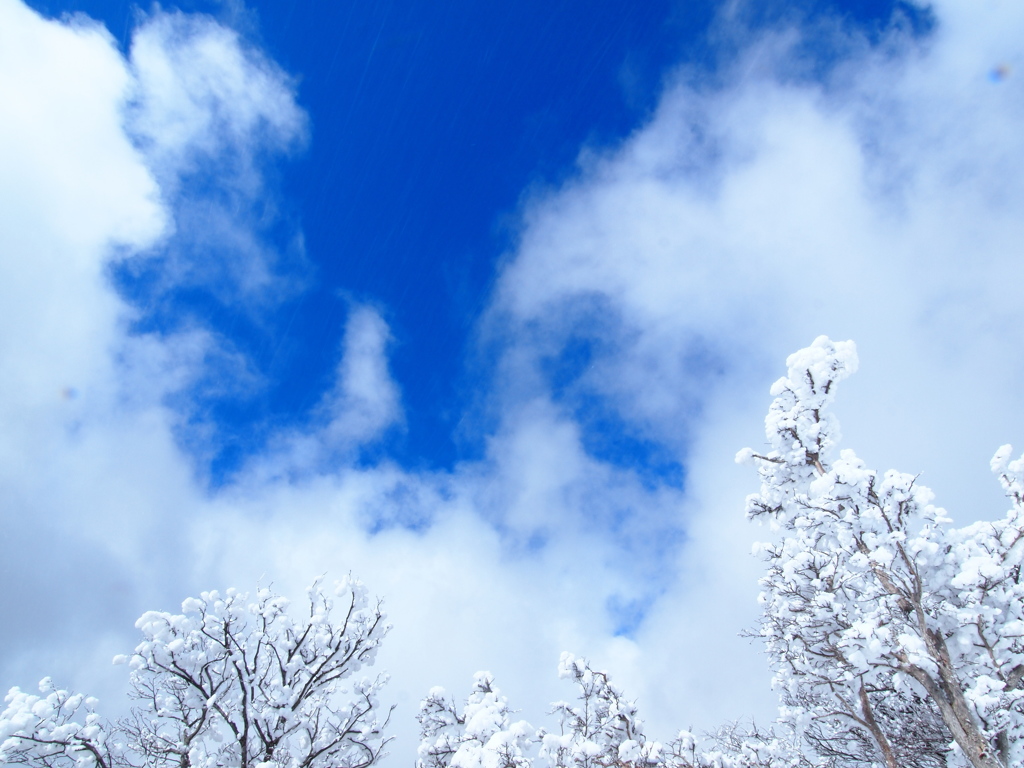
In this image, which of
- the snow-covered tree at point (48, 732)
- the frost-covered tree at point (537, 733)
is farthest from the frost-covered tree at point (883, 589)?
the snow-covered tree at point (48, 732)

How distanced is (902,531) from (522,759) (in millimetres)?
8097

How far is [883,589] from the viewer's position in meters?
8.76

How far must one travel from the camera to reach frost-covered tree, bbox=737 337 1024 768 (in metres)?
7.74

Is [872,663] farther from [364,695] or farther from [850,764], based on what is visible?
[364,695]

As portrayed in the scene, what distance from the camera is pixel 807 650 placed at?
8.80m

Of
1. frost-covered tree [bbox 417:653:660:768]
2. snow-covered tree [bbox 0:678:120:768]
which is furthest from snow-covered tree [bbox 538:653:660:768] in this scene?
snow-covered tree [bbox 0:678:120:768]

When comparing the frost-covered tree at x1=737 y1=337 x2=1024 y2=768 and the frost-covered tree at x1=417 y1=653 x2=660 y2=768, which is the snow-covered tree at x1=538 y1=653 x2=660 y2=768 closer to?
the frost-covered tree at x1=417 y1=653 x2=660 y2=768

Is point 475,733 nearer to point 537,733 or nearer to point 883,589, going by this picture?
point 537,733

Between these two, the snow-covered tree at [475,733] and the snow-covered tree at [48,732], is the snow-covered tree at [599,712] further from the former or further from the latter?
the snow-covered tree at [48,732]

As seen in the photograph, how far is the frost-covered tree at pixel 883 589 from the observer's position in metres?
7.74

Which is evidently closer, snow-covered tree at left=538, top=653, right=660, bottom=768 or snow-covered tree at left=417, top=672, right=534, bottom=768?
snow-covered tree at left=417, top=672, right=534, bottom=768

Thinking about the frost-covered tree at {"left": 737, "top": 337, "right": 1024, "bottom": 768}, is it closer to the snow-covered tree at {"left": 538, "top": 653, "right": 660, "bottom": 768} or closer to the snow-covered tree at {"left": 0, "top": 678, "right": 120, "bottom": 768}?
the snow-covered tree at {"left": 538, "top": 653, "right": 660, "bottom": 768}

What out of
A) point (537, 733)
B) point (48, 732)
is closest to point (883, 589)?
point (537, 733)

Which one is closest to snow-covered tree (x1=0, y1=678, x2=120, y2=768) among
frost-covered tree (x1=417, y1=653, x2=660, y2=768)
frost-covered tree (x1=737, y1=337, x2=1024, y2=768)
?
frost-covered tree (x1=417, y1=653, x2=660, y2=768)
